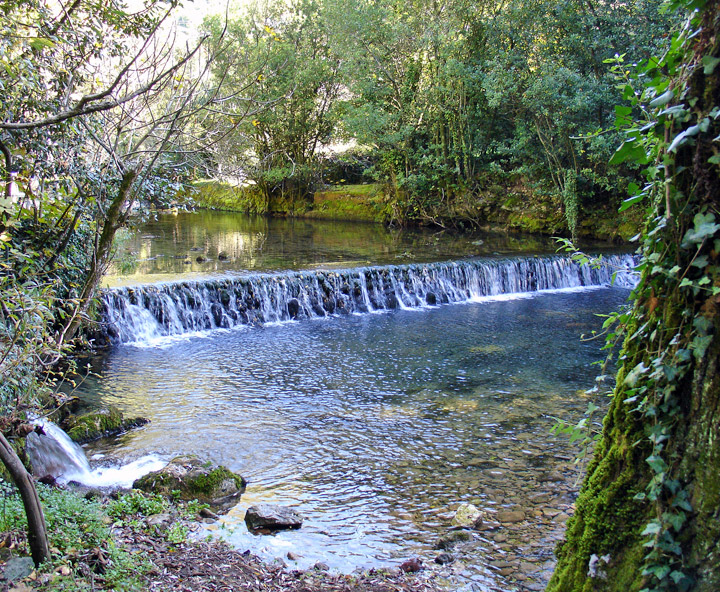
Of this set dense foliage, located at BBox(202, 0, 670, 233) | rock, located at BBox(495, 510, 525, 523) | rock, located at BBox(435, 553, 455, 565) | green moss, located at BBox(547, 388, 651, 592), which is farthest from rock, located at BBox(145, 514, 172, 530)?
dense foliage, located at BBox(202, 0, 670, 233)

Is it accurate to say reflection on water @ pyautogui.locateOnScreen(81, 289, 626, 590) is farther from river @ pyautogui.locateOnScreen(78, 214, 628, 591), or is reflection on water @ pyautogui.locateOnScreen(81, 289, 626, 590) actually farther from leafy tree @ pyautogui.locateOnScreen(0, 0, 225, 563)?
leafy tree @ pyautogui.locateOnScreen(0, 0, 225, 563)

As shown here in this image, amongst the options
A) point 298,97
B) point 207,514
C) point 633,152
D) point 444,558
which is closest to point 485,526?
point 444,558

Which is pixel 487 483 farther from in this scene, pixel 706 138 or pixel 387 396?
pixel 706 138

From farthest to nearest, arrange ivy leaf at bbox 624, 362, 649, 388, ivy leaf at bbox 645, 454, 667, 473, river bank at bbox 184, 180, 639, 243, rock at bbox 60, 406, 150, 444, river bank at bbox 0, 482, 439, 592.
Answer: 1. river bank at bbox 184, 180, 639, 243
2. rock at bbox 60, 406, 150, 444
3. river bank at bbox 0, 482, 439, 592
4. ivy leaf at bbox 624, 362, 649, 388
5. ivy leaf at bbox 645, 454, 667, 473

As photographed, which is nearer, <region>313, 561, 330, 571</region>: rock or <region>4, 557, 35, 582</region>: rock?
<region>4, 557, 35, 582</region>: rock

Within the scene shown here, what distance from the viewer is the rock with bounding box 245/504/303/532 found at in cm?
525

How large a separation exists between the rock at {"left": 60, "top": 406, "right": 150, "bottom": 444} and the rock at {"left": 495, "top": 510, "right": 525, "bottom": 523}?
4.93 m

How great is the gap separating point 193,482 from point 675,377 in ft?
15.9

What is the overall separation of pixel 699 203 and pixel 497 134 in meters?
24.0

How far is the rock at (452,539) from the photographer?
4902mm

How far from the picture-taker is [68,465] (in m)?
6.27

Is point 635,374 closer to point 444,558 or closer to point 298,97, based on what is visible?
point 444,558

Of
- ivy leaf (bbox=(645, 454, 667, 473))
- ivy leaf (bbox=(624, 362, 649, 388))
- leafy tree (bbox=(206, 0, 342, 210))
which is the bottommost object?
ivy leaf (bbox=(645, 454, 667, 473))

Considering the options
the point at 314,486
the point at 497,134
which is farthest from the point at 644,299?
the point at 497,134
